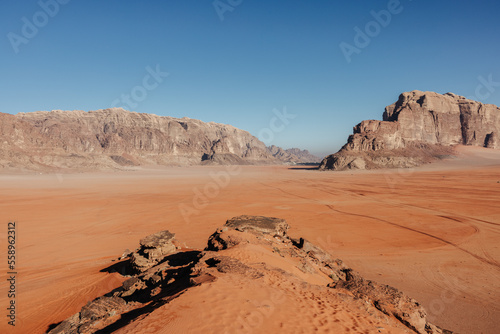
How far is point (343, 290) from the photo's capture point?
5762 millimetres

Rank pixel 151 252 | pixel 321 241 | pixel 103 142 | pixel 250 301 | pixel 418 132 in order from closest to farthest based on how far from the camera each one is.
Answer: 1. pixel 250 301
2. pixel 151 252
3. pixel 321 241
4. pixel 418 132
5. pixel 103 142

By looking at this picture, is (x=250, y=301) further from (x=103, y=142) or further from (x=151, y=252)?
(x=103, y=142)

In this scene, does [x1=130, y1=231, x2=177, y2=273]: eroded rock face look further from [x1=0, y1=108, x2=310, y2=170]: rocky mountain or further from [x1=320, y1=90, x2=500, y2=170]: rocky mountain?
[x1=0, y1=108, x2=310, y2=170]: rocky mountain

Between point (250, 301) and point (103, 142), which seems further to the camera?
point (103, 142)

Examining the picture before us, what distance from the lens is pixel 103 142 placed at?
129 meters

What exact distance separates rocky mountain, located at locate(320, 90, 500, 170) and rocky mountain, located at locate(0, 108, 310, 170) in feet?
261

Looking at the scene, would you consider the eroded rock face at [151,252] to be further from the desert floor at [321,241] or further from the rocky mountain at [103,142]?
the rocky mountain at [103,142]

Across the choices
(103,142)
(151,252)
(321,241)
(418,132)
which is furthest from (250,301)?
(103,142)

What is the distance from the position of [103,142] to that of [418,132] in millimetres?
158092

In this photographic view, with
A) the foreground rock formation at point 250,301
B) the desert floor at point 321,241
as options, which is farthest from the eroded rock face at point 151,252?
the foreground rock formation at point 250,301

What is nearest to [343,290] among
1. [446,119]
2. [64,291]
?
[64,291]

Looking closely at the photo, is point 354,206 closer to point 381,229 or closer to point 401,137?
point 381,229

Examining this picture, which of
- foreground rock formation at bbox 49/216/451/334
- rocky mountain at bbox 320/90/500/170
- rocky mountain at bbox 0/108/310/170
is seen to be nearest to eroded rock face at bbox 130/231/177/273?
foreground rock formation at bbox 49/216/451/334

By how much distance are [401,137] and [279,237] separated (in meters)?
114
